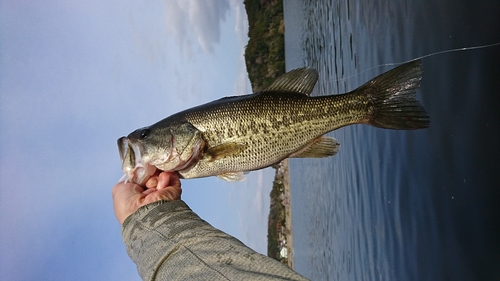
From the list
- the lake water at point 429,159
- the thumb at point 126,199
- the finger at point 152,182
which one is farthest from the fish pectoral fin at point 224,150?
the lake water at point 429,159

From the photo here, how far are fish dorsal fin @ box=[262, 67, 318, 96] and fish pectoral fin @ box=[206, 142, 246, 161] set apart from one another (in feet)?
2.83

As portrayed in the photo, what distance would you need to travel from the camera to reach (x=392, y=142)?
10.2 metres

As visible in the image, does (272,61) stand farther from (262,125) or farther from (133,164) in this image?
(133,164)

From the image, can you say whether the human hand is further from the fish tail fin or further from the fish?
the fish tail fin

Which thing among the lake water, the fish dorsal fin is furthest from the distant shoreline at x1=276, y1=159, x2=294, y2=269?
the fish dorsal fin

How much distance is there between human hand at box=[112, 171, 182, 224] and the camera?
369 cm

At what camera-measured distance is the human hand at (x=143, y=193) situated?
3.69m

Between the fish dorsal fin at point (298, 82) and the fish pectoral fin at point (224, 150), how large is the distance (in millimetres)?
862

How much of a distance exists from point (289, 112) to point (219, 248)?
2.26 metres

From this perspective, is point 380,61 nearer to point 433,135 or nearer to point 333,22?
point 433,135

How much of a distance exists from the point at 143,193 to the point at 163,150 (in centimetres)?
73

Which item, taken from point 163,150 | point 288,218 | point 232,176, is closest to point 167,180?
point 163,150

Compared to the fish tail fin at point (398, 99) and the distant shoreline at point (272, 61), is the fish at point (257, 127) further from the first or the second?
the distant shoreline at point (272, 61)

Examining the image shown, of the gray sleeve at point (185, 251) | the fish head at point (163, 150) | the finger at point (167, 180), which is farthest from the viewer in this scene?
the fish head at point (163, 150)
